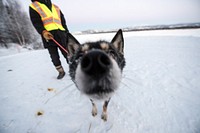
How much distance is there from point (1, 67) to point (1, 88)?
3.11 m

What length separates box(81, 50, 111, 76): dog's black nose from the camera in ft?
3.37

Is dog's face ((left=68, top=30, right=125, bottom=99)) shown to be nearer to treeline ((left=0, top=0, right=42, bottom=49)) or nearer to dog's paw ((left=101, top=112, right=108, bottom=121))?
dog's paw ((left=101, top=112, right=108, bottom=121))

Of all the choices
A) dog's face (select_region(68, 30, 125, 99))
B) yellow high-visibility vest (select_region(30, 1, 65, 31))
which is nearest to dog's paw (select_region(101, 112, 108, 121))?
dog's face (select_region(68, 30, 125, 99))

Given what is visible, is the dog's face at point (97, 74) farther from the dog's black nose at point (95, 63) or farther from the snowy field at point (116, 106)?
the snowy field at point (116, 106)

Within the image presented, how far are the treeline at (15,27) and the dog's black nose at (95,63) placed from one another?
1814 centimetres

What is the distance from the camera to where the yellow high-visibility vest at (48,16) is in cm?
316

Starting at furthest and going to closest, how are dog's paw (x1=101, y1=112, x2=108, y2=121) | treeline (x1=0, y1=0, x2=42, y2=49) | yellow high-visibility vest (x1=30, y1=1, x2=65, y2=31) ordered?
treeline (x1=0, y1=0, x2=42, y2=49)
yellow high-visibility vest (x1=30, y1=1, x2=65, y2=31)
dog's paw (x1=101, y1=112, x2=108, y2=121)

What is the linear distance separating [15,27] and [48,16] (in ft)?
56.4

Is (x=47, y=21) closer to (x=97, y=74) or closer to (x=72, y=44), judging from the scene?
(x=72, y=44)

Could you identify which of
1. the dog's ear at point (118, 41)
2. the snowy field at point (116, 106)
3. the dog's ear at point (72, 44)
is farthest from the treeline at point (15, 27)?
the dog's ear at point (118, 41)

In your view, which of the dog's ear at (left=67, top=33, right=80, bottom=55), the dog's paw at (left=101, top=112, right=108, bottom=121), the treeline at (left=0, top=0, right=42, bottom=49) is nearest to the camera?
the dog's ear at (left=67, top=33, right=80, bottom=55)

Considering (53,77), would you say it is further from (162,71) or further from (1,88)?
(162,71)

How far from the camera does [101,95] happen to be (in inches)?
50.4

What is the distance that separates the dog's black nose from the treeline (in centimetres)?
1814
